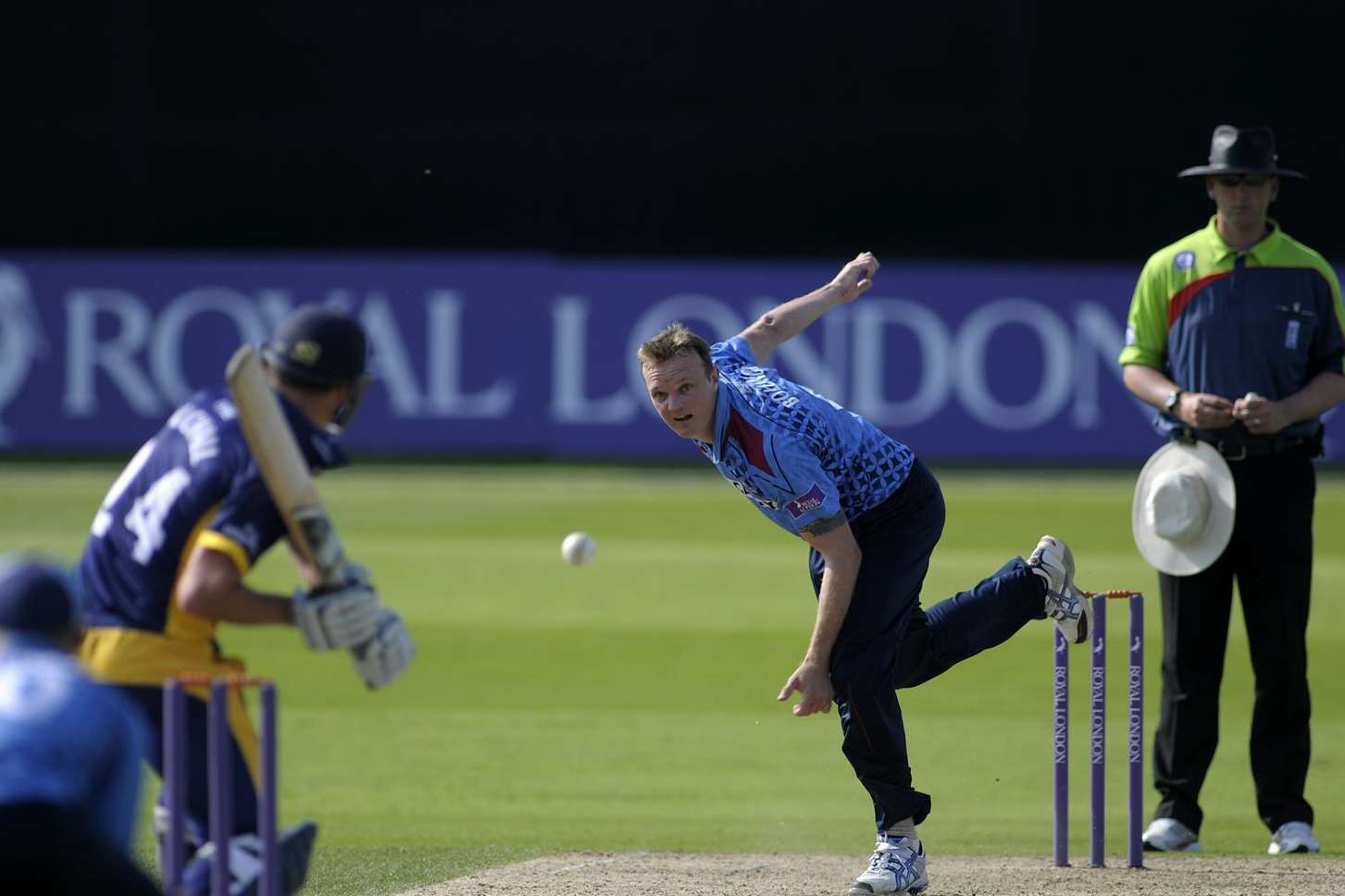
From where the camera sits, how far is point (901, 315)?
17.6m

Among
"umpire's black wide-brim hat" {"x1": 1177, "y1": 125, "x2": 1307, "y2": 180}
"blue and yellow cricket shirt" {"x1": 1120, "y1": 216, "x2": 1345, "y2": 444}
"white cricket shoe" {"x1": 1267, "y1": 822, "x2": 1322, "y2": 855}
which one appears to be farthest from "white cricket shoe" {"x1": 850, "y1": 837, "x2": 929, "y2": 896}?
"umpire's black wide-brim hat" {"x1": 1177, "y1": 125, "x2": 1307, "y2": 180}

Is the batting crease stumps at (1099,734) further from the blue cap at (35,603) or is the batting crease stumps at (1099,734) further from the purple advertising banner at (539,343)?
the purple advertising banner at (539,343)

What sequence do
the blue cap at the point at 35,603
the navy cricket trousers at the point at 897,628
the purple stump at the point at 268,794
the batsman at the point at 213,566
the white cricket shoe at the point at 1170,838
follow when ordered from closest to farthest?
1. the blue cap at the point at 35,603
2. the purple stump at the point at 268,794
3. the batsman at the point at 213,566
4. the navy cricket trousers at the point at 897,628
5. the white cricket shoe at the point at 1170,838

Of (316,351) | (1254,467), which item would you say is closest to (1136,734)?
(1254,467)

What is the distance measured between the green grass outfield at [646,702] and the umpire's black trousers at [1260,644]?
37 cm

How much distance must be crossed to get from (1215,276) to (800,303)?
55.8 inches

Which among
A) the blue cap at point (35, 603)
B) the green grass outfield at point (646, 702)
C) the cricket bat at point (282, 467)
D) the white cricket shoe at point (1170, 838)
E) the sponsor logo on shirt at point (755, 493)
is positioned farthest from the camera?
the green grass outfield at point (646, 702)

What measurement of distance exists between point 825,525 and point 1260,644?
6.38 ft

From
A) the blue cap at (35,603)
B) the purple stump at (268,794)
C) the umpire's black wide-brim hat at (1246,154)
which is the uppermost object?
the umpire's black wide-brim hat at (1246,154)

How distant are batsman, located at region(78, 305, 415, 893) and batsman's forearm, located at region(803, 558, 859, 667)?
1401 mm

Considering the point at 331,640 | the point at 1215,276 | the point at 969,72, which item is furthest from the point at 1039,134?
the point at 331,640

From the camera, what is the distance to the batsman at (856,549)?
535cm

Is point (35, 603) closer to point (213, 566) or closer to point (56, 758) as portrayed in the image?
point (56, 758)

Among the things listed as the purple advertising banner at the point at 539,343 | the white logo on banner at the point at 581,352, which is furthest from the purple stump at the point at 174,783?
the purple advertising banner at the point at 539,343
